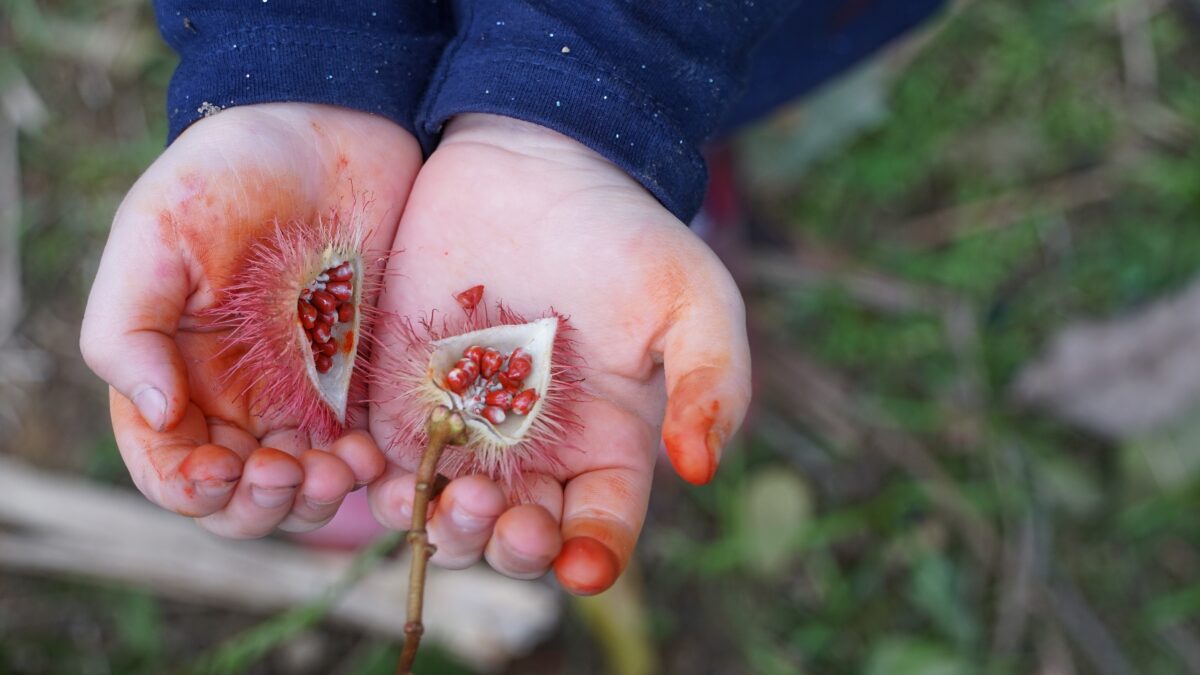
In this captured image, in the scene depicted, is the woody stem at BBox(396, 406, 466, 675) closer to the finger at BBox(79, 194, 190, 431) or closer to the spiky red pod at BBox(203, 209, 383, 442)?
the spiky red pod at BBox(203, 209, 383, 442)

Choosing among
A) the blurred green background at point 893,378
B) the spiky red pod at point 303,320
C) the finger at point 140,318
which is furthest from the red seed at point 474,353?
the blurred green background at point 893,378

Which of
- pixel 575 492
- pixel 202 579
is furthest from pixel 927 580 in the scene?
pixel 202 579

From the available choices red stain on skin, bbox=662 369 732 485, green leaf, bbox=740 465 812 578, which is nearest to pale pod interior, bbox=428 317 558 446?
red stain on skin, bbox=662 369 732 485

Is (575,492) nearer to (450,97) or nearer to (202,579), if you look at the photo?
(450,97)

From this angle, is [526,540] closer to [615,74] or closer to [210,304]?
[210,304]

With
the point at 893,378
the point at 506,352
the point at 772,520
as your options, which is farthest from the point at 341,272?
the point at 893,378
